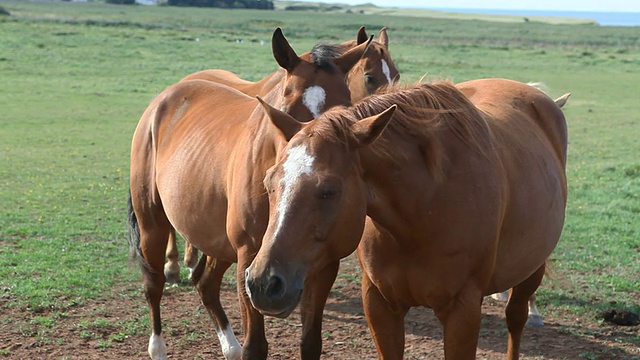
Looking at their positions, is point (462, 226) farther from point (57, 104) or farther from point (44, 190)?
point (57, 104)

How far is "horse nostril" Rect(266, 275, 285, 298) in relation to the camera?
2.71 meters

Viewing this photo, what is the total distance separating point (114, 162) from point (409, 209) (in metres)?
9.93

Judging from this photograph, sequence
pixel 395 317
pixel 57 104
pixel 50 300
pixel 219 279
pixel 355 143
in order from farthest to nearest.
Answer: pixel 57 104
pixel 50 300
pixel 219 279
pixel 395 317
pixel 355 143

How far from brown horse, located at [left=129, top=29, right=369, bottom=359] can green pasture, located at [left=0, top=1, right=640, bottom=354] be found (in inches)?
25.3

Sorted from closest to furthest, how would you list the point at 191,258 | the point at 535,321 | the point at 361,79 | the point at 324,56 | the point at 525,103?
the point at 324,56, the point at 525,103, the point at 535,321, the point at 361,79, the point at 191,258

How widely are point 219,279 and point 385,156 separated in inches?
103

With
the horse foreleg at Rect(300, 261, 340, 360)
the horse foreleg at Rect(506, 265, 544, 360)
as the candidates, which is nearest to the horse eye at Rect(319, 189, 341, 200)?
the horse foreleg at Rect(300, 261, 340, 360)

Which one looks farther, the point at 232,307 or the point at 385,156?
the point at 232,307

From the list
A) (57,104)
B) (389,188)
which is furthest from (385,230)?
Answer: (57,104)

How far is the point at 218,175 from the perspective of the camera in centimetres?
449

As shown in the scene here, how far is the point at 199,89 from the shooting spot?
5512mm

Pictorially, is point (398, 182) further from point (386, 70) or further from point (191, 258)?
point (191, 258)

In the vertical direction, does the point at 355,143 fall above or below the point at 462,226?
above

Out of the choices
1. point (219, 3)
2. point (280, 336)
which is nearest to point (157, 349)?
point (280, 336)
